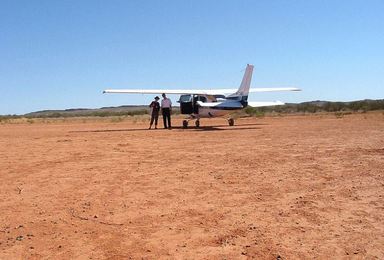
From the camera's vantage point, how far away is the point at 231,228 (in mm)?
4840

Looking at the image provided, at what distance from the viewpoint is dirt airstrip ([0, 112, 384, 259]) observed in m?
4.28

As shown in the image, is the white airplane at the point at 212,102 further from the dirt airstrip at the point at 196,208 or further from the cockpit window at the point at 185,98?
the dirt airstrip at the point at 196,208

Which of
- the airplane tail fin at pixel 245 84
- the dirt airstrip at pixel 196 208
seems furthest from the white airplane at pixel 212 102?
the dirt airstrip at pixel 196 208

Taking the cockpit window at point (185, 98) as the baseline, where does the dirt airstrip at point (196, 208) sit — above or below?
below

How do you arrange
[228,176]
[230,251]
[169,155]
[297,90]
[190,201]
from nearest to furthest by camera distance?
[230,251] → [190,201] → [228,176] → [169,155] → [297,90]

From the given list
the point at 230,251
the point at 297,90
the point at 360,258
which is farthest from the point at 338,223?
the point at 297,90

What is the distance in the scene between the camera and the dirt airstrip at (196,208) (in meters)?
4.28

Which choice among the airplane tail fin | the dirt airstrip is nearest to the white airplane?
the airplane tail fin

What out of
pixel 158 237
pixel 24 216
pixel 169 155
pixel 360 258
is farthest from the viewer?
pixel 169 155

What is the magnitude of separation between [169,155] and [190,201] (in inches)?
202

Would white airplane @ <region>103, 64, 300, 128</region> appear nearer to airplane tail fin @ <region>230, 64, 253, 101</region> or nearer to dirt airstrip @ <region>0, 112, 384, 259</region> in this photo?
airplane tail fin @ <region>230, 64, 253, 101</region>

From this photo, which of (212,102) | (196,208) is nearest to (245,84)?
(212,102)

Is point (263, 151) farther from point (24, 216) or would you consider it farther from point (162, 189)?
point (24, 216)

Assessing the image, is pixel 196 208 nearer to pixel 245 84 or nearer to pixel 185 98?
pixel 185 98
